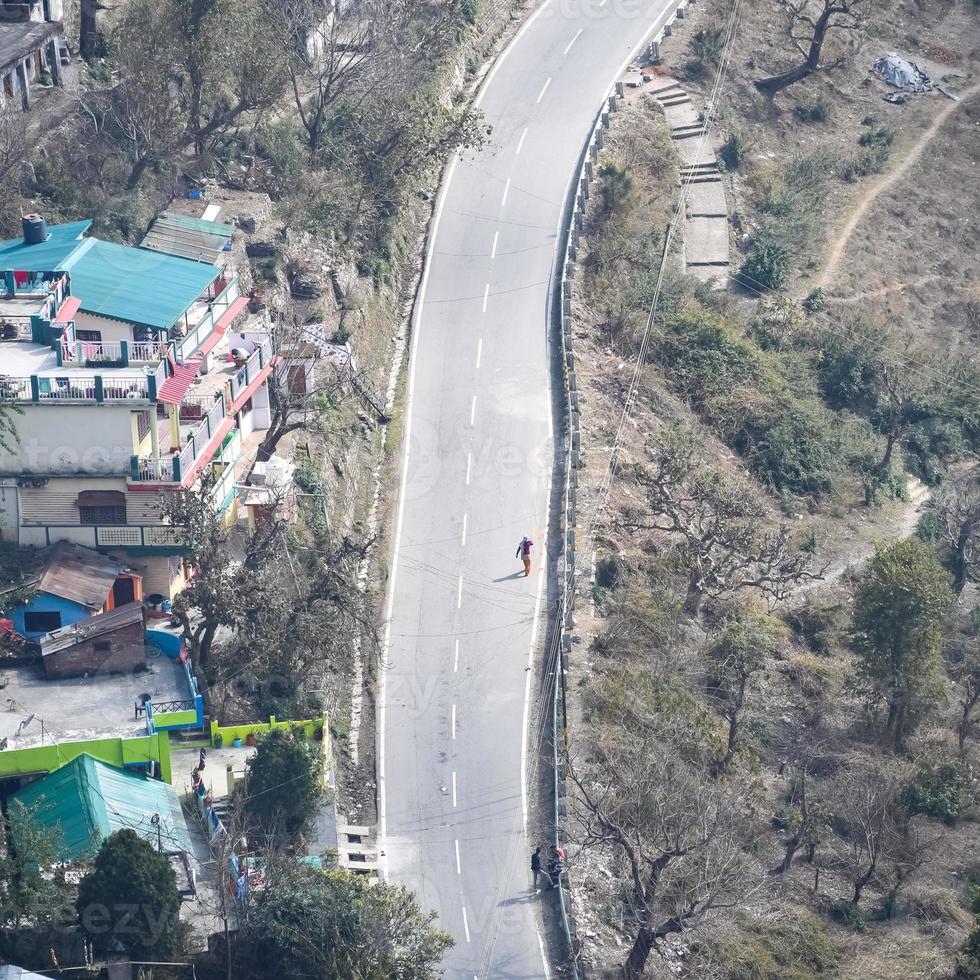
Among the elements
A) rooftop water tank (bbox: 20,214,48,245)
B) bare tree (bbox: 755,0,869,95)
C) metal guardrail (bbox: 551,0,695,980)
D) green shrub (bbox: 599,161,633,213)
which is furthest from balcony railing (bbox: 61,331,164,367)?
bare tree (bbox: 755,0,869,95)

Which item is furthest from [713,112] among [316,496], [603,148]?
[316,496]

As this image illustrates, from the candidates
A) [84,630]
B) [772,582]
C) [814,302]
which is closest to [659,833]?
[84,630]

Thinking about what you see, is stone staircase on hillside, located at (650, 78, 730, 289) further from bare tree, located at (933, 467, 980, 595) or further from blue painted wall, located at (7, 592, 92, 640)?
blue painted wall, located at (7, 592, 92, 640)

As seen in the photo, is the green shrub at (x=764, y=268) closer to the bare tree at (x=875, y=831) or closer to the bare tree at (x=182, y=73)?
the bare tree at (x=182, y=73)

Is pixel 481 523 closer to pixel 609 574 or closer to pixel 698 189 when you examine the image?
pixel 609 574

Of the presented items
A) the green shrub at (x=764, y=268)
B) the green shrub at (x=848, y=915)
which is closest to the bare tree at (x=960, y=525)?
the green shrub at (x=764, y=268)

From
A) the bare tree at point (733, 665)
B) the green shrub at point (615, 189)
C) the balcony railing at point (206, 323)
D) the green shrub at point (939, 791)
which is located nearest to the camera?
the balcony railing at point (206, 323)
